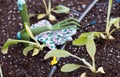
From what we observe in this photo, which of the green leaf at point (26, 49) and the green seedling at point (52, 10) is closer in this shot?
the green leaf at point (26, 49)

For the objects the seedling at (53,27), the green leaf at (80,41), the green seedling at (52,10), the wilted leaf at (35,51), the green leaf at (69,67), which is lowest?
the green leaf at (69,67)

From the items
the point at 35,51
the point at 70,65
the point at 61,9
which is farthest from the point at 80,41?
the point at 61,9

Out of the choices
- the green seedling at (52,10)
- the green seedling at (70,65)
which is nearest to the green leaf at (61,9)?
the green seedling at (52,10)

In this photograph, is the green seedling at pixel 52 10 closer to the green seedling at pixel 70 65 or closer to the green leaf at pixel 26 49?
the green leaf at pixel 26 49

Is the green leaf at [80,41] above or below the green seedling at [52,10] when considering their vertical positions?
below

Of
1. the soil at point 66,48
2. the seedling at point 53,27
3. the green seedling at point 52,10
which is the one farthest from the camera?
the green seedling at point 52,10

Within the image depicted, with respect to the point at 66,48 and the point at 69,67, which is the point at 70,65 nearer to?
the point at 69,67

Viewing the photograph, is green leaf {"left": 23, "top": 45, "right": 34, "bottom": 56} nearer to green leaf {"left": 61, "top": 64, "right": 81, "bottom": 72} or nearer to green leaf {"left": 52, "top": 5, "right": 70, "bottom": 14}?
green leaf {"left": 61, "top": 64, "right": 81, "bottom": 72}

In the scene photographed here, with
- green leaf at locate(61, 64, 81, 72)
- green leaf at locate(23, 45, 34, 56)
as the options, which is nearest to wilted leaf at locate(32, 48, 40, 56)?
green leaf at locate(23, 45, 34, 56)
